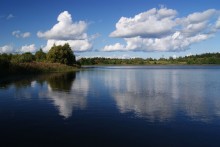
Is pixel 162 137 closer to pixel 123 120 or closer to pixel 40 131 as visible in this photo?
pixel 123 120

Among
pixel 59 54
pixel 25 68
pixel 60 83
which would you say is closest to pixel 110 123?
pixel 60 83

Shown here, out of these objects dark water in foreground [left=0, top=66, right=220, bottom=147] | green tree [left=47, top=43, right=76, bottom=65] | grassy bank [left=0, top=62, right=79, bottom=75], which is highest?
green tree [left=47, top=43, right=76, bottom=65]

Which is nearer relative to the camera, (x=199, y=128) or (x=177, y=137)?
(x=177, y=137)

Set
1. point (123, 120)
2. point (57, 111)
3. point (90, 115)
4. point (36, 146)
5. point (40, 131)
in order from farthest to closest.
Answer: point (57, 111) → point (90, 115) → point (123, 120) → point (40, 131) → point (36, 146)

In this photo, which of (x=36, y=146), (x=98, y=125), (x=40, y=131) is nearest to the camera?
(x=36, y=146)

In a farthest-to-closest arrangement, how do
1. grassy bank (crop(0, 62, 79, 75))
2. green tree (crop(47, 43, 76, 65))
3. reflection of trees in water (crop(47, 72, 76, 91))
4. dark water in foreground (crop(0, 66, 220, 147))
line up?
green tree (crop(47, 43, 76, 65)), grassy bank (crop(0, 62, 79, 75)), reflection of trees in water (crop(47, 72, 76, 91)), dark water in foreground (crop(0, 66, 220, 147))

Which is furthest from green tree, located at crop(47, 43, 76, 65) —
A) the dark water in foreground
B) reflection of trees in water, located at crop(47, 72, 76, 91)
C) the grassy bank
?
the dark water in foreground

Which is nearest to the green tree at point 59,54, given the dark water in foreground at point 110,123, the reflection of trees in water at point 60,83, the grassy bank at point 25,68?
the grassy bank at point 25,68

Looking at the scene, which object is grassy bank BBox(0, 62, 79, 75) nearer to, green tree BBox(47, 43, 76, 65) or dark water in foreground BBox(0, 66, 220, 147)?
green tree BBox(47, 43, 76, 65)

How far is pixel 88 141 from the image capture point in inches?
531

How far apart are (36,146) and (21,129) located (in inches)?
132

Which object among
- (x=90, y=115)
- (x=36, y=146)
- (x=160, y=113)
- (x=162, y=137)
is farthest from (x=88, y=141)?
(x=160, y=113)

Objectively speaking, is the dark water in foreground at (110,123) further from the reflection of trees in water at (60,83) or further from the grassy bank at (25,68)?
the grassy bank at (25,68)

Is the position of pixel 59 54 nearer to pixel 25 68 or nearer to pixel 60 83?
pixel 25 68
